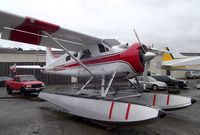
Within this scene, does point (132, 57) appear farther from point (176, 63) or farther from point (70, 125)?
point (176, 63)

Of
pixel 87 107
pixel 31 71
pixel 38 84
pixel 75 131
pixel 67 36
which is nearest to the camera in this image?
pixel 75 131

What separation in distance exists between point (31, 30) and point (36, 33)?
30cm

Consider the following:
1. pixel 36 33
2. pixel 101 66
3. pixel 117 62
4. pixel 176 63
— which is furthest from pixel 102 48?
pixel 176 63

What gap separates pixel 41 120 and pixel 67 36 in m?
3.49

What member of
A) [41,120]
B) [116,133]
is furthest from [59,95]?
[116,133]

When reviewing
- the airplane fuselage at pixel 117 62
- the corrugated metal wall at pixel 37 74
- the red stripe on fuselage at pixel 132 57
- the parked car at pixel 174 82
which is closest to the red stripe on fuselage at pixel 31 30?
the airplane fuselage at pixel 117 62

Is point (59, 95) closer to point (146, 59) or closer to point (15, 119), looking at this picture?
point (15, 119)

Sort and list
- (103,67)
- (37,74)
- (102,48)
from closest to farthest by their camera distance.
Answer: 1. (103,67)
2. (102,48)
3. (37,74)

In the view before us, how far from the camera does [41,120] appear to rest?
26.1 feet

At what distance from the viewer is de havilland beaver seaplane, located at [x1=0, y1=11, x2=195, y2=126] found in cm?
656

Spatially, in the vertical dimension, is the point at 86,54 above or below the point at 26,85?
Answer: above

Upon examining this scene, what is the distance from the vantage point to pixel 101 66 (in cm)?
877

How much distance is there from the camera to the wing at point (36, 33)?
7.30 metres

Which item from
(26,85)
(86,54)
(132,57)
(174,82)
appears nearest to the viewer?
(132,57)
